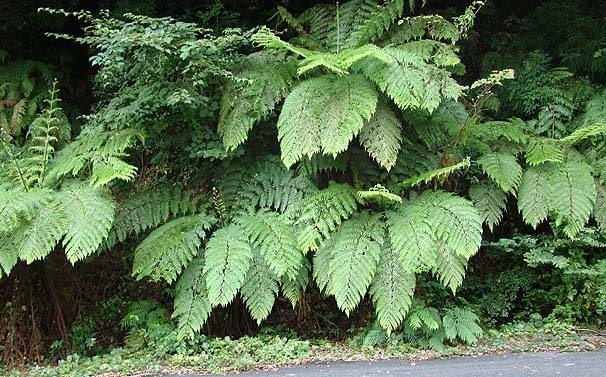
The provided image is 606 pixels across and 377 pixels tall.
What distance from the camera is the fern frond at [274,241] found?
157 inches

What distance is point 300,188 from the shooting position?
4.64 meters

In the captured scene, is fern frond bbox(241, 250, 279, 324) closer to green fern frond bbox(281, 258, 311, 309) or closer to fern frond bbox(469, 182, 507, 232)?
green fern frond bbox(281, 258, 311, 309)

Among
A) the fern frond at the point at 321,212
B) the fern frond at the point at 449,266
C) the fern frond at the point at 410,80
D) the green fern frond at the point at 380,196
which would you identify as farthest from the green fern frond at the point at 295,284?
the fern frond at the point at 410,80

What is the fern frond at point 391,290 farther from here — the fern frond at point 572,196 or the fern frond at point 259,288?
the fern frond at point 572,196

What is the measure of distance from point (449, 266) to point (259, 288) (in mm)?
1500

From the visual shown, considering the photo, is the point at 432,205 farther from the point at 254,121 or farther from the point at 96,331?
the point at 96,331

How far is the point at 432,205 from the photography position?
431cm

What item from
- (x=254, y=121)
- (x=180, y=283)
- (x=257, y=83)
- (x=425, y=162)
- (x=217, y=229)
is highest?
(x=257, y=83)

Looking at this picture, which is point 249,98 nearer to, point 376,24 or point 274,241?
point 274,241

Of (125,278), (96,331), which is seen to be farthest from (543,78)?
(96,331)

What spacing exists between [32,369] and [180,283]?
4.21ft

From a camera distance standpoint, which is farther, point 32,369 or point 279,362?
point 32,369

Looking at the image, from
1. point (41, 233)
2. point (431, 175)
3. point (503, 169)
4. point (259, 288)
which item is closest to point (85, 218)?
point (41, 233)

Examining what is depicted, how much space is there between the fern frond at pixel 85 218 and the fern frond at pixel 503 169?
325 cm
